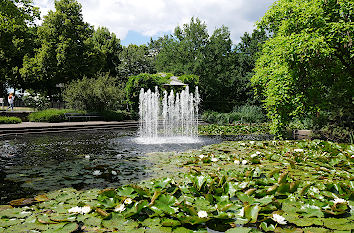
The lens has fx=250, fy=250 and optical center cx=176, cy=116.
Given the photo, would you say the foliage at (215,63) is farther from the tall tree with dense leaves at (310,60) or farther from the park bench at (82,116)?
the tall tree with dense leaves at (310,60)

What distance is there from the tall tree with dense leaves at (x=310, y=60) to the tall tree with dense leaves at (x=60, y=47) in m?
22.2

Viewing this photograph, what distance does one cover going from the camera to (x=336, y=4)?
7.27 m

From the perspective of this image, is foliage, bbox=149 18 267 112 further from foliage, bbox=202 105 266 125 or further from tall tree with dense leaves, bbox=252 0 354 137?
tall tree with dense leaves, bbox=252 0 354 137

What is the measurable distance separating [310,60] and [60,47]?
24189 mm

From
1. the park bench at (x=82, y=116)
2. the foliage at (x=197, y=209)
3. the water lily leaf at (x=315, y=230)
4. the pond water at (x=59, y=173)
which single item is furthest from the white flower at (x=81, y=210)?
the park bench at (x=82, y=116)

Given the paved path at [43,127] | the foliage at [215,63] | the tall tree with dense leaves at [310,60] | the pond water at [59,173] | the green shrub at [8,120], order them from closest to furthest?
the pond water at [59,173] < the tall tree with dense leaves at [310,60] < the paved path at [43,127] < the green shrub at [8,120] < the foliage at [215,63]

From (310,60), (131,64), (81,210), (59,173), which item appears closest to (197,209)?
(81,210)

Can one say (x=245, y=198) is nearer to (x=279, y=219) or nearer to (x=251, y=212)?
(x=251, y=212)

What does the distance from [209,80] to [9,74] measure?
72.3 feet

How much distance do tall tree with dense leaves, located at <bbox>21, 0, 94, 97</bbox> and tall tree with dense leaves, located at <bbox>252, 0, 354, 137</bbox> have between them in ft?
72.9

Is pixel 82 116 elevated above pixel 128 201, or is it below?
above

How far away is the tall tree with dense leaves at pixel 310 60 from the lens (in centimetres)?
702

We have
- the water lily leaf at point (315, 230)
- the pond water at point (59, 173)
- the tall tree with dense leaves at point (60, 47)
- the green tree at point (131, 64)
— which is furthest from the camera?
the green tree at point (131, 64)

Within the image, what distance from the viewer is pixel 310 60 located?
770 cm
